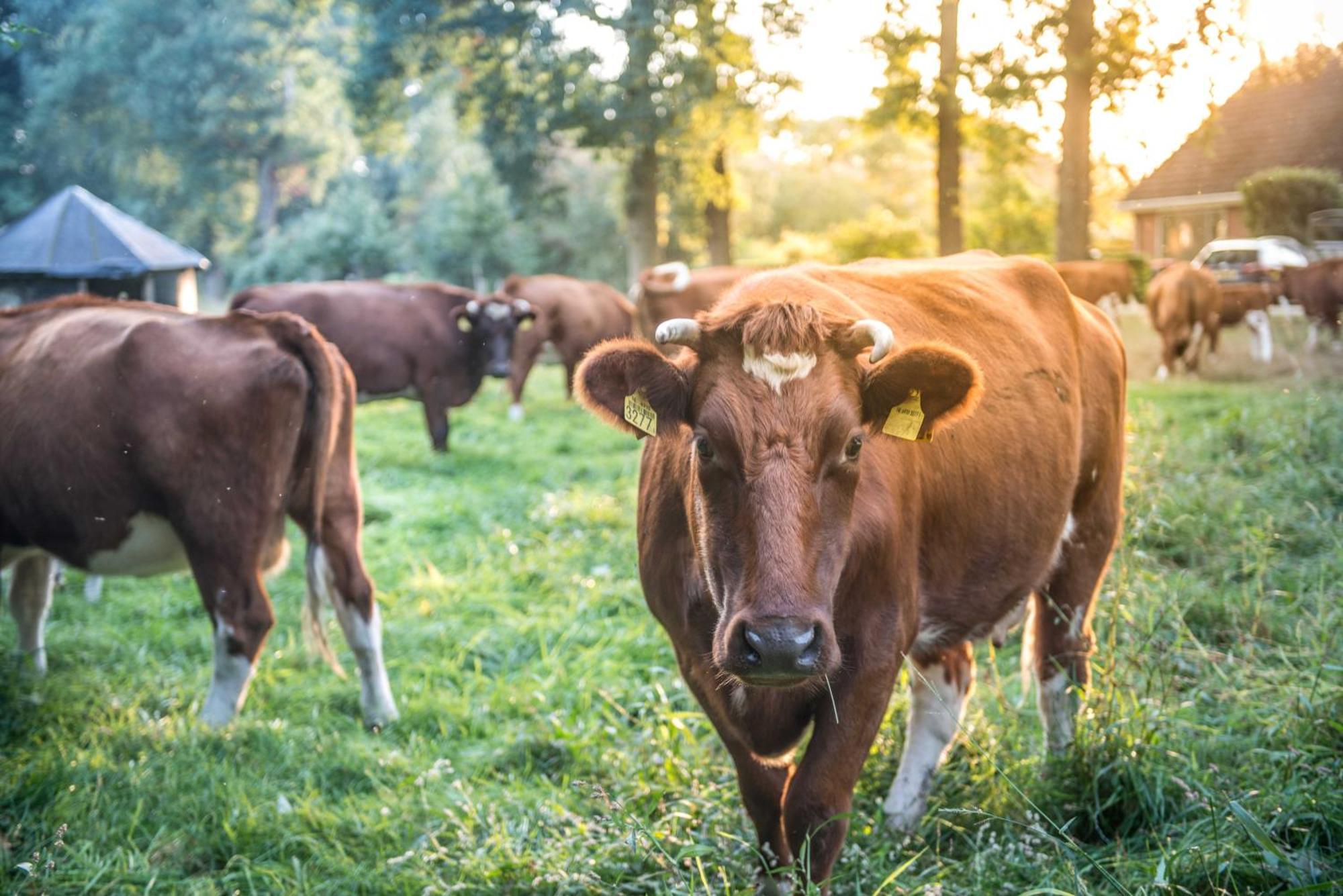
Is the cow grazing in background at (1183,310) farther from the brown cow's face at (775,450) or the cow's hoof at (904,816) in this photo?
the brown cow's face at (775,450)

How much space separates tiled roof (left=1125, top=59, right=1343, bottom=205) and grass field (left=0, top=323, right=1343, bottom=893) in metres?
2.63

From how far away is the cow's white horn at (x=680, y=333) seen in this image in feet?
9.23

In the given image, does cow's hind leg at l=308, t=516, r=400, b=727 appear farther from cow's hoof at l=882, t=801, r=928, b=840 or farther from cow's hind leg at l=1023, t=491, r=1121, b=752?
cow's hind leg at l=1023, t=491, r=1121, b=752

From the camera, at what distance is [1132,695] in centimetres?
364

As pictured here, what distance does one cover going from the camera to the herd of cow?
2703mm

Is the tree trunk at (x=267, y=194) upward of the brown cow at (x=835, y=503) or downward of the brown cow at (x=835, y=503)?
upward

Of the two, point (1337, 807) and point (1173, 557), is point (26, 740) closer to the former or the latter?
point (1337, 807)

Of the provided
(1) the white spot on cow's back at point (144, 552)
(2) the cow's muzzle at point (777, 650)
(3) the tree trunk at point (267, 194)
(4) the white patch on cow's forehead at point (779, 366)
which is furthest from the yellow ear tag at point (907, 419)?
(3) the tree trunk at point (267, 194)

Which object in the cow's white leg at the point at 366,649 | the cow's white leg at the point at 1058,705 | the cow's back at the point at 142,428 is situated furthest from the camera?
the cow's white leg at the point at 366,649

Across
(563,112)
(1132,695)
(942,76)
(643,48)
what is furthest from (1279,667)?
(563,112)

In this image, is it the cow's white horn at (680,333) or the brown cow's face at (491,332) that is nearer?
the cow's white horn at (680,333)

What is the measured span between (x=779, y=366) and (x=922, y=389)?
407mm

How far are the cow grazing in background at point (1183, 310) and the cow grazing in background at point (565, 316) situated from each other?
7.16 m

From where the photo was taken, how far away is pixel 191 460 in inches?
174
